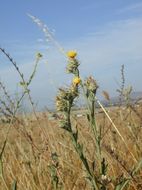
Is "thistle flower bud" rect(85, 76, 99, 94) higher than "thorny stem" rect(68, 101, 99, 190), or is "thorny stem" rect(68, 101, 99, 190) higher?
"thistle flower bud" rect(85, 76, 99, 94)

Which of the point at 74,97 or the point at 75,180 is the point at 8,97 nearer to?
the point at 75,180

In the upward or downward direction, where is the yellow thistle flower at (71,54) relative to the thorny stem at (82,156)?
upward

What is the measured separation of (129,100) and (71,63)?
1.12m

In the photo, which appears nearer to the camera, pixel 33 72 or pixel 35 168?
pixel 33 72

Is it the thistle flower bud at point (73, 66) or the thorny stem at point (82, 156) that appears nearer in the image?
the thorny stem at point (82, 156)

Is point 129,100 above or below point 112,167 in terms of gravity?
above

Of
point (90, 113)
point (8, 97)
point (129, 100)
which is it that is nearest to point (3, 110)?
point (8, 97)

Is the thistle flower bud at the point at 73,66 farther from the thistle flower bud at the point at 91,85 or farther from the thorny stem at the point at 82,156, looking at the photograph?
the thorny stem at the point at 82,156

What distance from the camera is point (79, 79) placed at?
1.95 m

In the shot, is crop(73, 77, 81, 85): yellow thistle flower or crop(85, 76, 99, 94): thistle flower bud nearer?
crop(73, 77, 81, 85): yellow thistle flower

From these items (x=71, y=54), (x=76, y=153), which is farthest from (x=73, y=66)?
(x=76, y=153)

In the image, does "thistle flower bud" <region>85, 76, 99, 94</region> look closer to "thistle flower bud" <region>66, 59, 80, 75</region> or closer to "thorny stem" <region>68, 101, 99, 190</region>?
"thistle flower bud" <region>66, 59, 80, 75</region>

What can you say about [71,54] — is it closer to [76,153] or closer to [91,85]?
[91,85]

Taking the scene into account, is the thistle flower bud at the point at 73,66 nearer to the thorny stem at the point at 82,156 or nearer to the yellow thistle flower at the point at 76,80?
the yellow thistle flower at the point at 76,80
